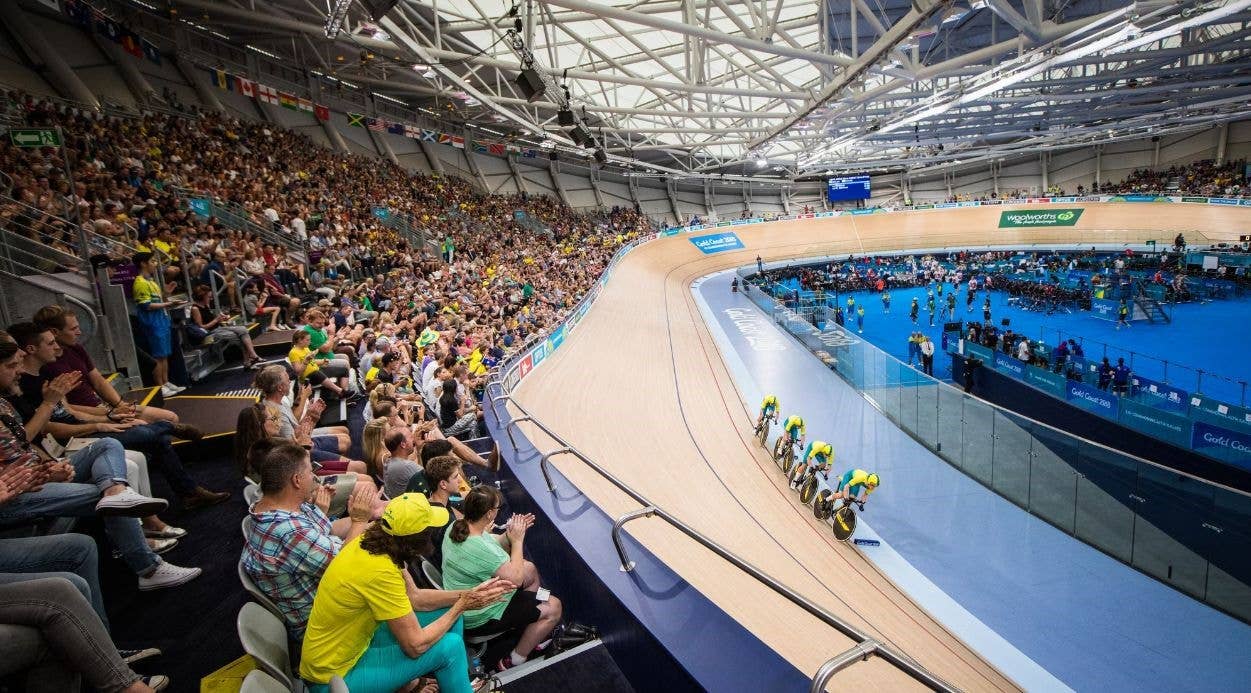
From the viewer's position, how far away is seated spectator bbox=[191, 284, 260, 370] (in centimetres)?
672

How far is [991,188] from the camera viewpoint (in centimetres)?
4797

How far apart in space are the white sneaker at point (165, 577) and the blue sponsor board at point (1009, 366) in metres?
14.6

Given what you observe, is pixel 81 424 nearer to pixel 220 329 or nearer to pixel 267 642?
pixel 267 642

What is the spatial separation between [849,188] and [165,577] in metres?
35.5

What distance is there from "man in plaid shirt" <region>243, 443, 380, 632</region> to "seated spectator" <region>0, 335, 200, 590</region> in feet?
2.82

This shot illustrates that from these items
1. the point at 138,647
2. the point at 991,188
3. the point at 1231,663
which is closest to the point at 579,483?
the point at 138,647

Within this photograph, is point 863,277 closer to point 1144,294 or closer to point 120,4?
point 1144,294

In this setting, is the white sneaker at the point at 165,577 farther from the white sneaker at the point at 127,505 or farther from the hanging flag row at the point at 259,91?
the hanging flag row at the point at 259,91

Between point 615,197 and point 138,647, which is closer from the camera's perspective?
point 138,647

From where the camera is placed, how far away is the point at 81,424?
3.44 metres

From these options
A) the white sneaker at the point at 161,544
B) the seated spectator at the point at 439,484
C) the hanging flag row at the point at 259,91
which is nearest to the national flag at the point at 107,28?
the hanging flag row at the point at 259,91

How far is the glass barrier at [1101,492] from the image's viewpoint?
6254mm

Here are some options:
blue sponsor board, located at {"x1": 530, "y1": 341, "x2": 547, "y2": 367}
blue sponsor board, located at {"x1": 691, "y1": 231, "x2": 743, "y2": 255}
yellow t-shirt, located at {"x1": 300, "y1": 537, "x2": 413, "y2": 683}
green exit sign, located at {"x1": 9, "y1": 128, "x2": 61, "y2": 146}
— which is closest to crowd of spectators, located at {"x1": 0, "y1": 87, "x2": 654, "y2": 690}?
yellow t-shirt, located at {"x1": 300, "y1": 537, "x2": 413, "y2": 683}

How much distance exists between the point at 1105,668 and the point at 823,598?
2.56 meters
